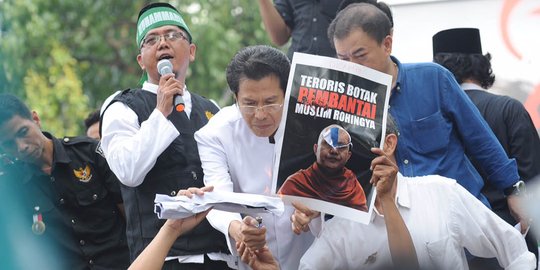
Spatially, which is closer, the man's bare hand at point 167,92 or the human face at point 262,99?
the human face at point 262,99

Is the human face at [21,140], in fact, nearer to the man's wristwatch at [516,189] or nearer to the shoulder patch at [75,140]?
the shoulder patch at [75,140]

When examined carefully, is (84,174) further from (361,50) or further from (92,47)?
(92,47)

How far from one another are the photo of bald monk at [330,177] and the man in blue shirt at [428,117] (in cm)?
82

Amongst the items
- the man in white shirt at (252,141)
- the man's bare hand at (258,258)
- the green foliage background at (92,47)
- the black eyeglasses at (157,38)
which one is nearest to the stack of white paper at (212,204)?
the man's bare hand at (258,258)

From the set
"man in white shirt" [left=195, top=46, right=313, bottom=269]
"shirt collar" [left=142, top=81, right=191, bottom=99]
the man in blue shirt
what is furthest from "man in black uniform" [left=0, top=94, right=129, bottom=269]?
the man in blue shirt

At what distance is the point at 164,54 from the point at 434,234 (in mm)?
1648

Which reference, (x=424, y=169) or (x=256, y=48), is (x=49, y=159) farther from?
(x=424, y=169)

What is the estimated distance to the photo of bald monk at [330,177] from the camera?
449 centimetres

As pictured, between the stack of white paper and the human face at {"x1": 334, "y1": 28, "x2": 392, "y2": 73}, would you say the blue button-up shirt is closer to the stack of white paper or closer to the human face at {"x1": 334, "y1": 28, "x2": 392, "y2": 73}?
the human face at {"x1": 334, "y1": 28, "x2": 392, "y2": 73}

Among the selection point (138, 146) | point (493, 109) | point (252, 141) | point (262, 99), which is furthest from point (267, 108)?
point (493, 109)

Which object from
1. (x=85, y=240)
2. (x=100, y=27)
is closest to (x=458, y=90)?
(x=85, y=240)

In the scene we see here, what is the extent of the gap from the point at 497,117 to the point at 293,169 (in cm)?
204

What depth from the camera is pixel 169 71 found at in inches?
208

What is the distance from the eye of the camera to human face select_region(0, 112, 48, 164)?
6012 mm
